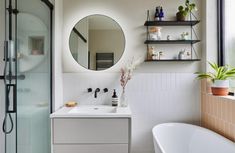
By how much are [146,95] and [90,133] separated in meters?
0.99

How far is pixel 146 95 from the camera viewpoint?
111 inches

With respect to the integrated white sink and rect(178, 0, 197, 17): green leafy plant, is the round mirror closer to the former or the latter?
the integrated white sink

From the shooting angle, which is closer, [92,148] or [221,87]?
[92,148]

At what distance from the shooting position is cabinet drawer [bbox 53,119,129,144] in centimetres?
215

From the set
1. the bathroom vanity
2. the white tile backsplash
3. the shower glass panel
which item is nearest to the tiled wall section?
the white tile backsplash

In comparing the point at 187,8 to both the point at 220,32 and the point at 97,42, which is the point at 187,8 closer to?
the point at 220,32

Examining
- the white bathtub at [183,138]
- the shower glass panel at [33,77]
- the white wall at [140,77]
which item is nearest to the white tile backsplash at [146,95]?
the white wall at [140,77]

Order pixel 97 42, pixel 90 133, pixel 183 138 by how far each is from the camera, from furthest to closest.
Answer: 1. pixel 97 42
2. pixel 183 138
3. pixel 90 133

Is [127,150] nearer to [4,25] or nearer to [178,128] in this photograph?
[178,128]

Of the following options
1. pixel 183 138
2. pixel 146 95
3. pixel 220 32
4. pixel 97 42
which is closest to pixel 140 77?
pixel 146 95

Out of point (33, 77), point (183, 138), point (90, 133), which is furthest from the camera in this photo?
point (183, 138)

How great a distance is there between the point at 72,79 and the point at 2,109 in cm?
107

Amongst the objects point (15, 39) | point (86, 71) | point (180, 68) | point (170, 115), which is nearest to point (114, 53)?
point (86, 71)

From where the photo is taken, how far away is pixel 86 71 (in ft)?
9.20
